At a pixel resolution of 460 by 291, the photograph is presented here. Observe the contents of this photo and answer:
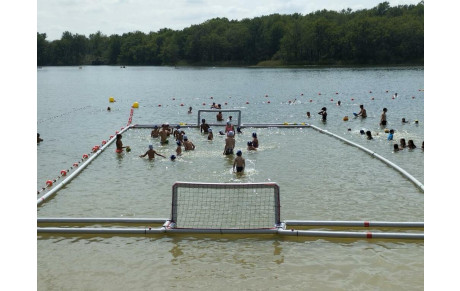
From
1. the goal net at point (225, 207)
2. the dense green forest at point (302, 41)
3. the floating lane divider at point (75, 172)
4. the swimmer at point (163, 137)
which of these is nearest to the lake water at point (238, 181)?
the floating lane divider at point (75, 172)

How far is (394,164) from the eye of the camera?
2017cm

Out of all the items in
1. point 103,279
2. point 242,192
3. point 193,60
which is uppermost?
point 193,60

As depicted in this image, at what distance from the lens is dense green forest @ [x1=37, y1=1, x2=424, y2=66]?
127 m

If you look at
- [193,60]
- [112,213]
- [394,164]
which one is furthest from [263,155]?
[193,60]

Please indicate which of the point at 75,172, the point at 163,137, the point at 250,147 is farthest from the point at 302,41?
the point at 75,172

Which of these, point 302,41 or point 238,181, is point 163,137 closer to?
point 238,181

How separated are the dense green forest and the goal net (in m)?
115

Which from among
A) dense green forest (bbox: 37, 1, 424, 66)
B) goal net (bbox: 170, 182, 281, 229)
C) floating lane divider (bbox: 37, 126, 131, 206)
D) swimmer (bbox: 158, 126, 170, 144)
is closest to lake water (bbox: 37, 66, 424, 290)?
floating lane divider (bbox: 37, 126, 131, 206)

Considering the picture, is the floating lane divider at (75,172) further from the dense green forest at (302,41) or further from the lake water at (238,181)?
the dense green forest at (302,41)

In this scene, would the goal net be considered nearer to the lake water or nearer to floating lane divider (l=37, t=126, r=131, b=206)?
the lake water

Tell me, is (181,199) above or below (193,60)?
below

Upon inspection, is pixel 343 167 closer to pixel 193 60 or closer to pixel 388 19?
pixel 388 19

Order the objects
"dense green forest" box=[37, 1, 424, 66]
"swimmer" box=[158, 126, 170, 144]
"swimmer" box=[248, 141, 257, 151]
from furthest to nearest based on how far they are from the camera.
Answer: "dense green forest" box=[37, 1, 424, 66]
"swimmer" box=[158, 126, 170, 144]
"swimmer" box=[248, 141, 257, 151]

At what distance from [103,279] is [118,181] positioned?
8.68 m
